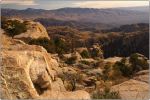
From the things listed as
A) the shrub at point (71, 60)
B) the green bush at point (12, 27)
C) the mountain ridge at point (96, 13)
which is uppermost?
the mountain ridge at point (96, 13)

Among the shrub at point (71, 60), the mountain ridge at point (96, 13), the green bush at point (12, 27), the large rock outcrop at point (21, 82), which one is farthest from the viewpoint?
the shrub at point (71, 60)

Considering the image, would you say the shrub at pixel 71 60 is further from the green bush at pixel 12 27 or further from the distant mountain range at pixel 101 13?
the green bush at pixel 12 27

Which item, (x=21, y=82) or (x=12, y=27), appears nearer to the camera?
(x=21, y=82)

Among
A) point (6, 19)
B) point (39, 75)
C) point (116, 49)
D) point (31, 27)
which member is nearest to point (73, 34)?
point (116, 49)

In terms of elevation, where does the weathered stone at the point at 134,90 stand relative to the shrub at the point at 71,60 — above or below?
above

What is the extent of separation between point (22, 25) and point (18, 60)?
752 inches

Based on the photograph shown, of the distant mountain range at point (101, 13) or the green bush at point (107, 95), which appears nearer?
the green bush at point (107, 95)

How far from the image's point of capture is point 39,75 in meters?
7.03

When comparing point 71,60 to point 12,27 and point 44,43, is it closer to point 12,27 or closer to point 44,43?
point 44,43

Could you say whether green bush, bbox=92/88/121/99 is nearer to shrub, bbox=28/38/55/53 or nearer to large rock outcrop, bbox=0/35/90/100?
large rock outcrop, bbox=0/35/90/100

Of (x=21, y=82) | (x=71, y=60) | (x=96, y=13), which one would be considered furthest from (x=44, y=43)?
(x=21, y=82)

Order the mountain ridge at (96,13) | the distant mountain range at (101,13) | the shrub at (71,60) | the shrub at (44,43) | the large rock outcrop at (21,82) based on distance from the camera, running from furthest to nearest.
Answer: the shrub at (71,60), the shrub at (44,43), the mountain ridge at (96,13), the distant mountain range at (101,13), the large rock outcrop at (21,82)

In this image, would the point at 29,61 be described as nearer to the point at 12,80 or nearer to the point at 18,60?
the point at 18,60

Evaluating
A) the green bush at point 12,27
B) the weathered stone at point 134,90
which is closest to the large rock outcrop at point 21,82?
the weathered stone at point 134,90
